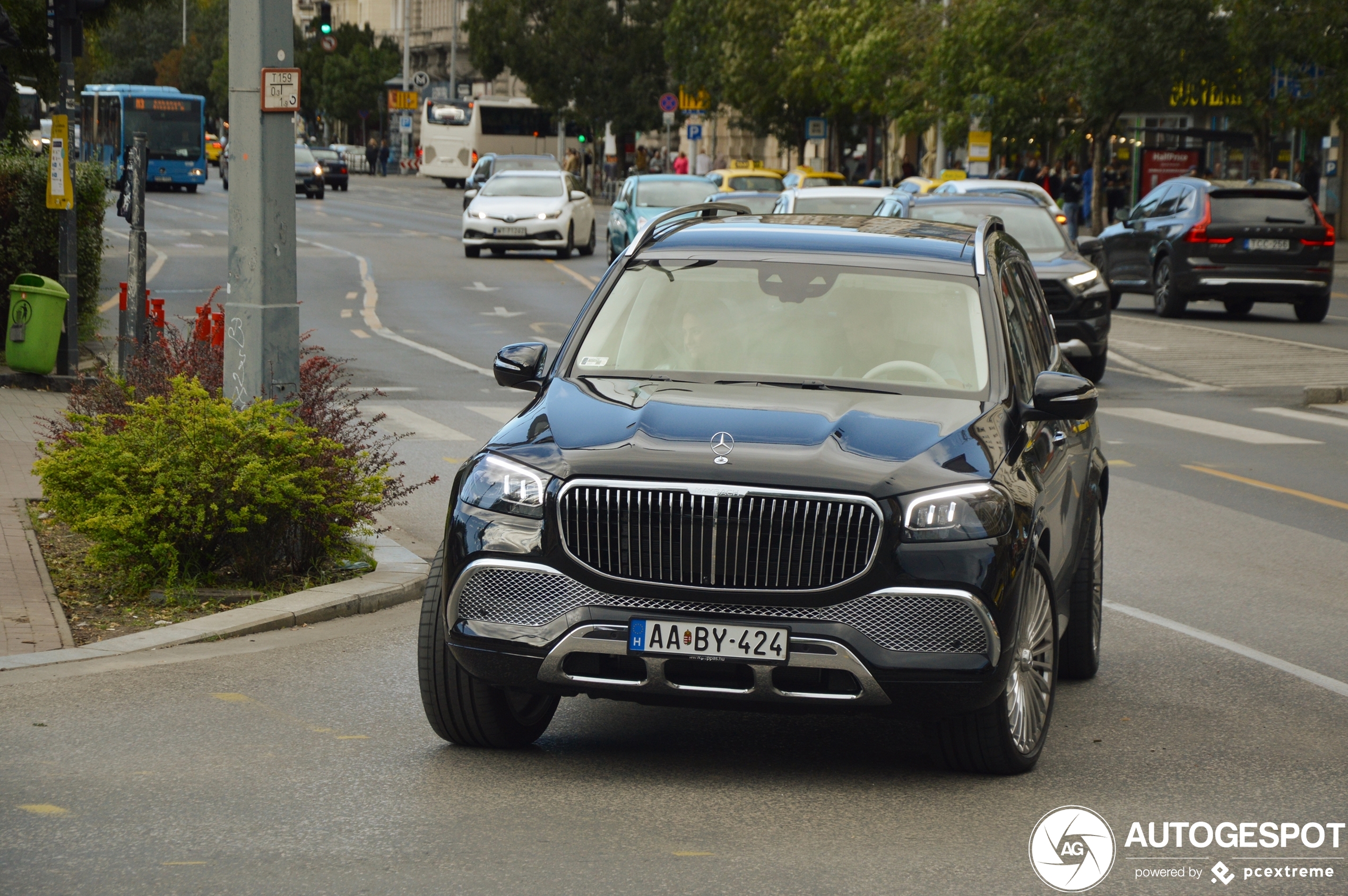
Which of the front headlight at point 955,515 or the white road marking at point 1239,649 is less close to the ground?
the front headlight at point 955,515

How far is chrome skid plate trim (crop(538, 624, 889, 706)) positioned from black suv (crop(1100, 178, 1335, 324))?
69.9 ft

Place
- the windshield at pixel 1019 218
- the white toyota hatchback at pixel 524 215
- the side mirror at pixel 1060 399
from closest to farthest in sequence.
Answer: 1. the side mirror at pixel 1060 399
2. the windshield at pixel 1019 218
3. the white toyota hatchback at pixel 524 215

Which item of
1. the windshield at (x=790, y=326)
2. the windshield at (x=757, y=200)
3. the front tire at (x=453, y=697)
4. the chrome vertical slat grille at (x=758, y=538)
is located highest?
the windshield at (x=790, y=326)

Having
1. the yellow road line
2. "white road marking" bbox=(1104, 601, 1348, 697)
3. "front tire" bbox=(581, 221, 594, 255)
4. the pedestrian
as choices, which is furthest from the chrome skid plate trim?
the pedestrian

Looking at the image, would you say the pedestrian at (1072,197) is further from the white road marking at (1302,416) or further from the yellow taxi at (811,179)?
the white road marking at (1302,416)

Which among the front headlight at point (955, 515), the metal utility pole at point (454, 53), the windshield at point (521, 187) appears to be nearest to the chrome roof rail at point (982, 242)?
the front headlight at point (955, 515)

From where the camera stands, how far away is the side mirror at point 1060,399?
6219 mm

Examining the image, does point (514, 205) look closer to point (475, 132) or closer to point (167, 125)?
point (167, 125)

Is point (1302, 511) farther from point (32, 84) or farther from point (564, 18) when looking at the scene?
point (564, 18)

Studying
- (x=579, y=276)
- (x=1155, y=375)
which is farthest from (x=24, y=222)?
(x=579, y=276)

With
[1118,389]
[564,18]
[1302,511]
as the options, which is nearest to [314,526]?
[1302,511]

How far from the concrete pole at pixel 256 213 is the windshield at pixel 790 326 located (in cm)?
261

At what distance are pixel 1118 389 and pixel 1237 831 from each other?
13.9 meters

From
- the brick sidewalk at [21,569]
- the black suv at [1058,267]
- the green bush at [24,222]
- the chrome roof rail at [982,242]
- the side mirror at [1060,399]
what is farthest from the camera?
the black suv at [1058,267]
